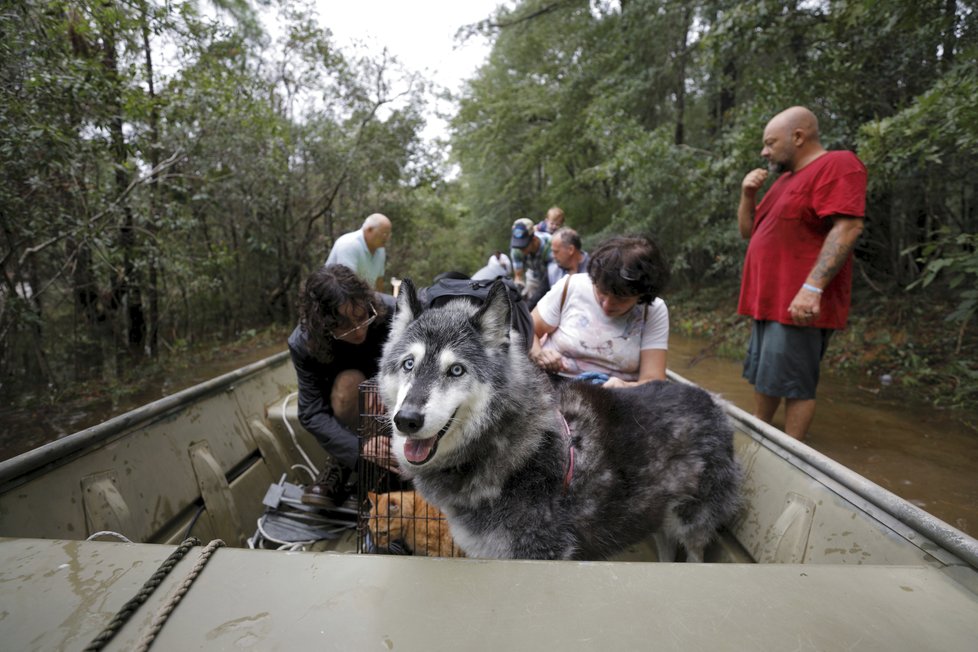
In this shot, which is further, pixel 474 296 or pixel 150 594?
pixel 474 296

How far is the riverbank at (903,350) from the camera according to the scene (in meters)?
5.07

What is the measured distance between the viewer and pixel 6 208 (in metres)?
3.83

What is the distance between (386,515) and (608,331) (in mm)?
1522

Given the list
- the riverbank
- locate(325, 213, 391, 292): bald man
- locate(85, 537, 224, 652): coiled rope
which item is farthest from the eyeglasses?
the riverbank

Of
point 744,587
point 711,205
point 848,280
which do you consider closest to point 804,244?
point 848,280

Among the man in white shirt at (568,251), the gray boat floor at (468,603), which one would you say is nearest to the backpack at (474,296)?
the gray boat floor at (468,603)

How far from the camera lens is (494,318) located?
5.96 ft

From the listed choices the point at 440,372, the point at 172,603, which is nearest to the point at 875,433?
the point at 440,372

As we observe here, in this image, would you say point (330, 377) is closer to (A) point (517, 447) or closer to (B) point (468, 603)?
(A) point (517, 447)

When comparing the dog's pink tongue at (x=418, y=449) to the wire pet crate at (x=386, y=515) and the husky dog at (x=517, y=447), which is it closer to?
the husky dog at (x=517, y=447)

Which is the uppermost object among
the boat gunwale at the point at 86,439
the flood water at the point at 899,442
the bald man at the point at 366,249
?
the bald man at the point at 366,249

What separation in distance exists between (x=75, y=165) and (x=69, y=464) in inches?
147

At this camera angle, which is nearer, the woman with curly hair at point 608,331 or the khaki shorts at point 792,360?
the woman with curly hair at point 608,331

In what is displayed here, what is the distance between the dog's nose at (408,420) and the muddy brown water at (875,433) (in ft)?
12.1
